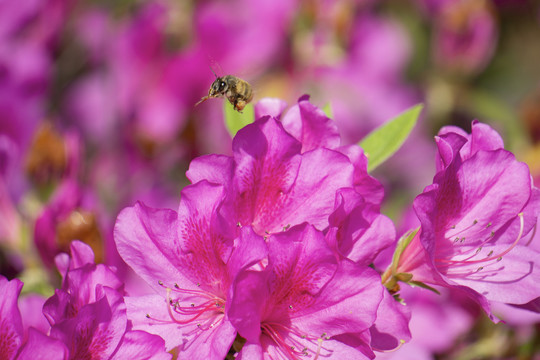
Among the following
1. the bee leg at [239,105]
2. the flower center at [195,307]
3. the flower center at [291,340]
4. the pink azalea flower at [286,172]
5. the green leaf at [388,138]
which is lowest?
the flower center at [291,340]

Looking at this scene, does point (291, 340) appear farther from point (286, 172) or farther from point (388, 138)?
point (388, 138)

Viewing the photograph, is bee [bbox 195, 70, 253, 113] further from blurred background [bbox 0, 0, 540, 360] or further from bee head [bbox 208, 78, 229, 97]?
blurred background [bbox 0, 0, 540, 360]

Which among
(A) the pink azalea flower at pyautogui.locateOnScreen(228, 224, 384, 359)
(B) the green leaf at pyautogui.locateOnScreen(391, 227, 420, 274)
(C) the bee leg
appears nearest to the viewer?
(A) the pink azalea flower at pyautogui.locateOnScreen(228, 224, 384, 359)

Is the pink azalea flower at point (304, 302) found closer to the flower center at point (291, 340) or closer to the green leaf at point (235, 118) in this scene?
the flower center at point (291, 340)

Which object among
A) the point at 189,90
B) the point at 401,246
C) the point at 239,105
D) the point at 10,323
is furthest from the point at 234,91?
the point at 189,90

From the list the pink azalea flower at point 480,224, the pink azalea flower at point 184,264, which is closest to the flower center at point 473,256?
the pink azalea flower at point 480,224

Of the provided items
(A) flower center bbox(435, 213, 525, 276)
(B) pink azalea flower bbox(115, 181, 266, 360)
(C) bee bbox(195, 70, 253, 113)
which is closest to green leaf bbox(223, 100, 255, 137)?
(C) bee bbox(195, 70, 253, 113)
